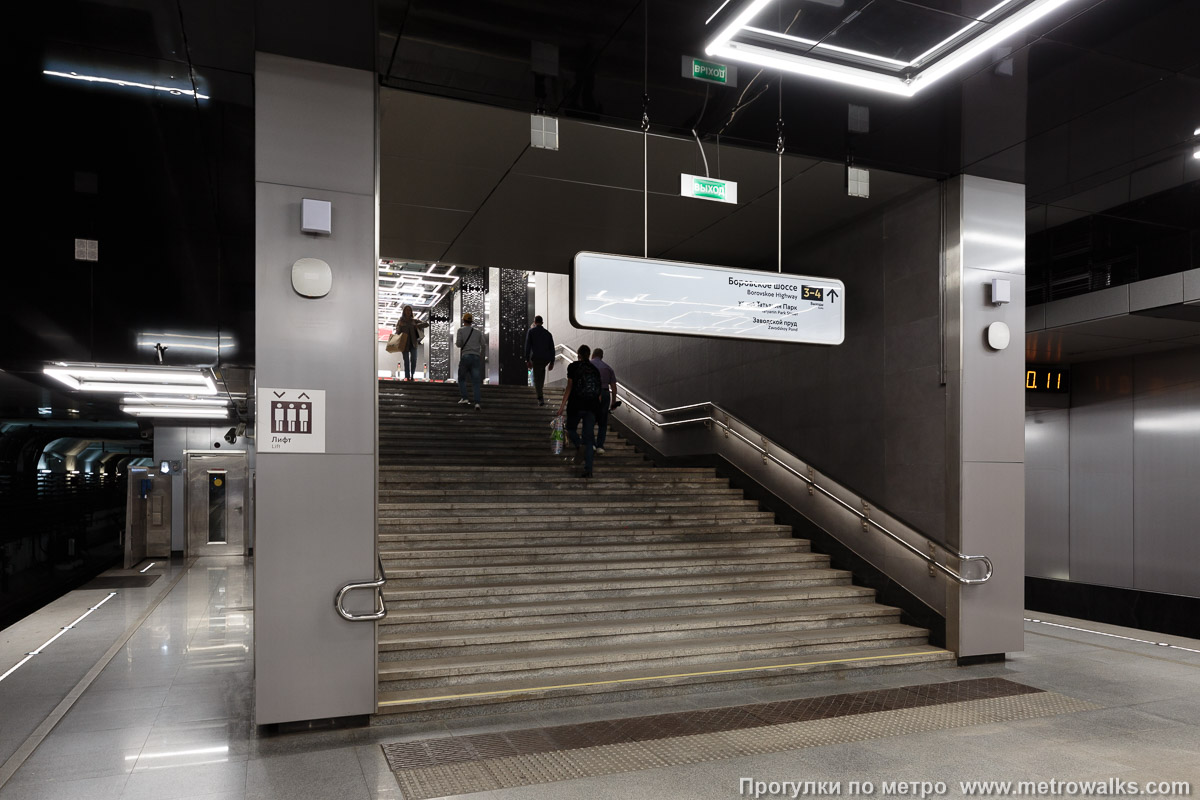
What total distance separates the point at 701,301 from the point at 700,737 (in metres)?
2.70

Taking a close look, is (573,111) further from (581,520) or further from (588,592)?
(581,520)

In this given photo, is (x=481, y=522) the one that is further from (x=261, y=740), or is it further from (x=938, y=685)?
(x=938, y=685)

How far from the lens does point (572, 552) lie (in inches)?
289

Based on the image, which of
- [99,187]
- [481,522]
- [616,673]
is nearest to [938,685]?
[616,673]

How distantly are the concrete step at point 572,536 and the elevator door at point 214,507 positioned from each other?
10.6m

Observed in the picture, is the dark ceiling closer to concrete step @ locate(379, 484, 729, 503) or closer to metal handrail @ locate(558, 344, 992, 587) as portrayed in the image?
metal handrail @ locate(558, 344, 992, 587)

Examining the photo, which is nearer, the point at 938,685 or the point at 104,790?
the point at 104,790

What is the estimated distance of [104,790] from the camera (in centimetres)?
356

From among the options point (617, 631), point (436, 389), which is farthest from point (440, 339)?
point (617, 631)

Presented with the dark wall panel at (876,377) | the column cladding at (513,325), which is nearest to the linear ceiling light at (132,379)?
the dark wall panel at (876,377)

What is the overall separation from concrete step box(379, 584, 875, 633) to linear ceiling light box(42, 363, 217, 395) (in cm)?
509

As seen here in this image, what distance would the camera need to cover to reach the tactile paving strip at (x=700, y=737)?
12.6 ft

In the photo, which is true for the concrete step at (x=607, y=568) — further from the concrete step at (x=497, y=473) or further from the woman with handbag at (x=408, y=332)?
the woman with handbag at (x=408, y=332)

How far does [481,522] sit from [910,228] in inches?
193
